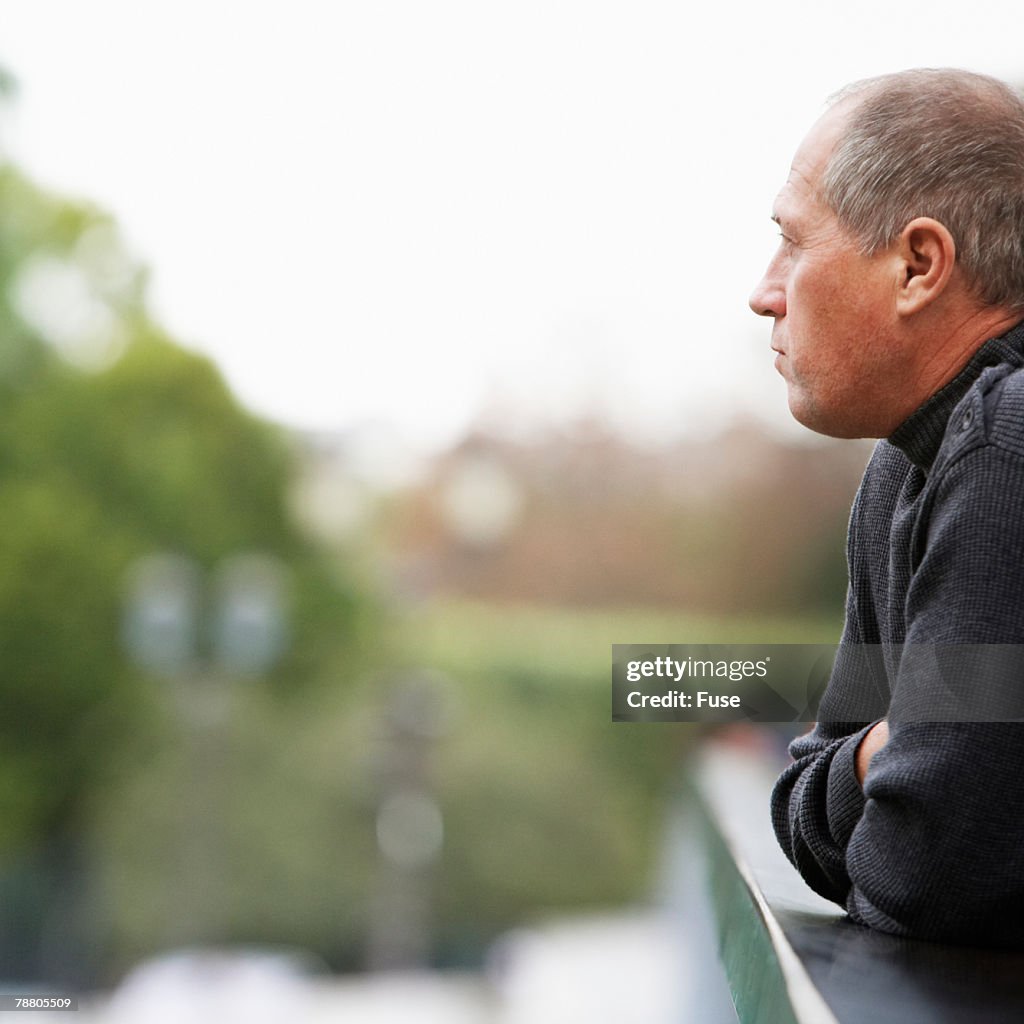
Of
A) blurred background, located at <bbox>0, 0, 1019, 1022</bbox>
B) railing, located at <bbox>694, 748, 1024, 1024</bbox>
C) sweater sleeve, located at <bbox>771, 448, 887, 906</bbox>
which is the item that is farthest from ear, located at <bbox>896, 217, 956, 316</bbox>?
blurred background, located at <bbox>0, 0, 1019, 1022</bbox>

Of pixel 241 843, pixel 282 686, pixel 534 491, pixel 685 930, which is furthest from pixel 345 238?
pixel 685 930

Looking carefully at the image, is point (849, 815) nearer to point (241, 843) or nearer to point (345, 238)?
point (241, 843)

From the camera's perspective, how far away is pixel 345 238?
2483cm

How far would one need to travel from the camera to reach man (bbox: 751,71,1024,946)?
0.66 m

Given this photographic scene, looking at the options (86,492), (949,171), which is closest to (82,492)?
(86,492)

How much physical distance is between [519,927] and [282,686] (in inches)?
161

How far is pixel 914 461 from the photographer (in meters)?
0.81

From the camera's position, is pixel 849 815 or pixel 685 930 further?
pixel 685 930

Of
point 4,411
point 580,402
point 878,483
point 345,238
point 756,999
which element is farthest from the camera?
point 345,238

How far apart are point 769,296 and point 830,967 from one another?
1.28ft

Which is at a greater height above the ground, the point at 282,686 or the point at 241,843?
the point at 282,686

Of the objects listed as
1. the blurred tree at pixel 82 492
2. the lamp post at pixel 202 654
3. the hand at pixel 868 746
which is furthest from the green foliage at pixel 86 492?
the hand at pixel 868 746

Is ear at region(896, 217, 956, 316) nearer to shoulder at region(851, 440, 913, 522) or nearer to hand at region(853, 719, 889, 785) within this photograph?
shoulder at region(851, 440, 913, 522)

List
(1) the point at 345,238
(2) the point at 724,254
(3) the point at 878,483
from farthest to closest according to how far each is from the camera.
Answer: (1) the point at 345,238
(2) the point at 724,254
(3) the point at 878,483
